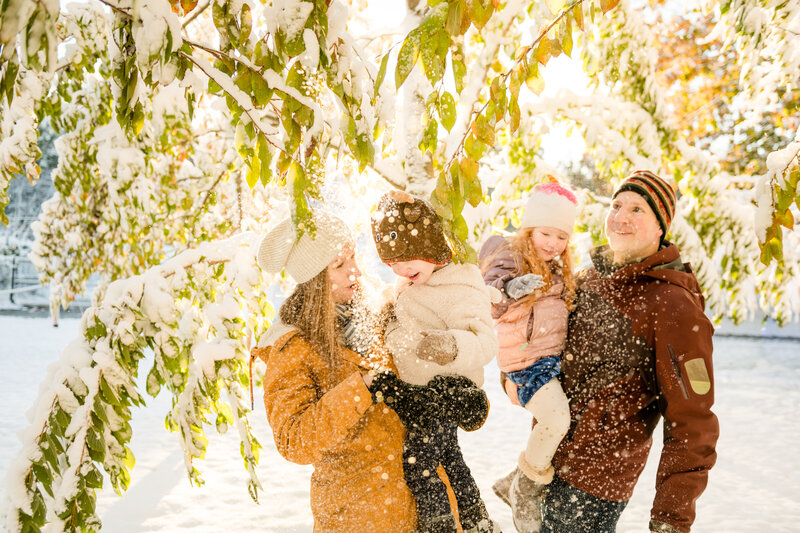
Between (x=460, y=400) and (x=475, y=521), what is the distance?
20.5 inches

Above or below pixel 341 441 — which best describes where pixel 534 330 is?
above

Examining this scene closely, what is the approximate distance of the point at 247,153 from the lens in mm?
1261

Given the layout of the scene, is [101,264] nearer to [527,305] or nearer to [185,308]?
[185,308]

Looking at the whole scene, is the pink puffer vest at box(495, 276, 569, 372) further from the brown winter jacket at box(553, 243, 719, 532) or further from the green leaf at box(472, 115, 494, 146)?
the green leaf at box(472, 115, 494, 146)

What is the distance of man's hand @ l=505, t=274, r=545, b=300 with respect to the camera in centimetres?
195

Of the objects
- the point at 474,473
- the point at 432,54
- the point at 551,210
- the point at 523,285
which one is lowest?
the point at 474,473

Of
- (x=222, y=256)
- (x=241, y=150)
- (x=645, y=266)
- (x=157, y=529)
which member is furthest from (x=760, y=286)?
(x=157, y=529)

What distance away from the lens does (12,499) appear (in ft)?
5.21

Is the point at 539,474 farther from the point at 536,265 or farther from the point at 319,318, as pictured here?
the point at 319,318

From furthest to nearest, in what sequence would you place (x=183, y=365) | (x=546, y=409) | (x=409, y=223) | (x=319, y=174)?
(x=183, y=365) < (x=546, y=409) < (x=409, y=223) < (x=319, y=174)

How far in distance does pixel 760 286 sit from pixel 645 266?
352 centimetres

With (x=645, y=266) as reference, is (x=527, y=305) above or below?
below

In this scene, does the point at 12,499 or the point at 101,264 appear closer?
the point at 12,499

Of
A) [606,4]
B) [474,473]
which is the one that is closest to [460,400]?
[606,4]
